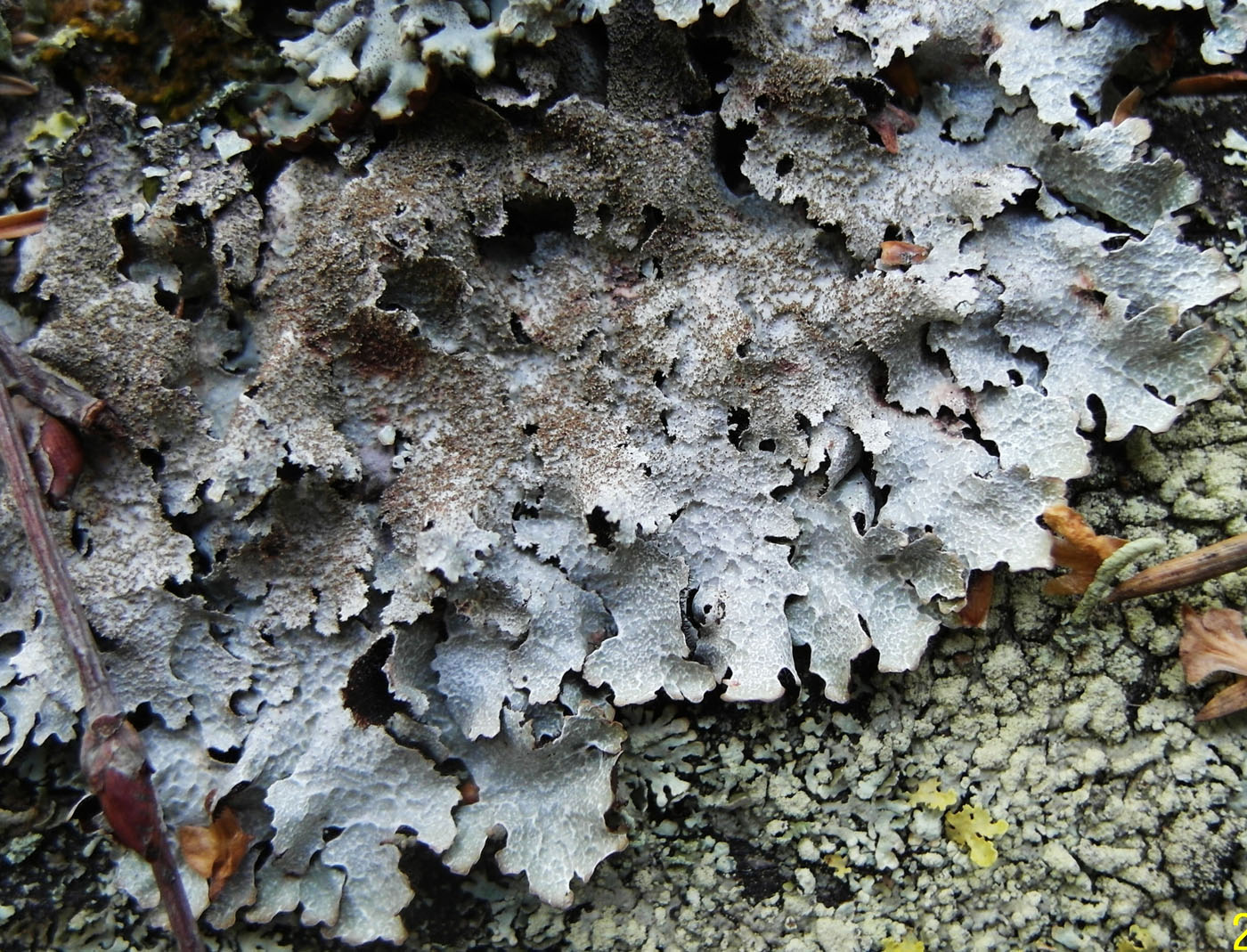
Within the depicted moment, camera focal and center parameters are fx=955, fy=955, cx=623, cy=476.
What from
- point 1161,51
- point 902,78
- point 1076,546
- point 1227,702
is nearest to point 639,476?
point 1076,546

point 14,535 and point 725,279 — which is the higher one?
point 725,279

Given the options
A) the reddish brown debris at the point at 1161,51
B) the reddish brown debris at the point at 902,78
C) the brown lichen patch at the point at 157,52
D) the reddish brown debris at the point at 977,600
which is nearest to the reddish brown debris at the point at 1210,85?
the reddish brown debris at the point at 1161,51

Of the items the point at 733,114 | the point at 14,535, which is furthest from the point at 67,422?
the point at 733,114

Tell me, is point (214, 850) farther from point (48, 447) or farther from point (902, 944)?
point (902, 944)

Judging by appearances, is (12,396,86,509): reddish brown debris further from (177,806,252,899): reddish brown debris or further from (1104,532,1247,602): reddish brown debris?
(1104,532,1247,602): reddish brown debris

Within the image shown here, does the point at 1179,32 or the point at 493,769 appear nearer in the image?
the point at 493,769

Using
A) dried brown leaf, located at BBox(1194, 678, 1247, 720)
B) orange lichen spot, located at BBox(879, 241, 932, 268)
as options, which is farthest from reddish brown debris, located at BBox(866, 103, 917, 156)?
dried brown leaf, located at BBox(1194, 678, 1247, 720)

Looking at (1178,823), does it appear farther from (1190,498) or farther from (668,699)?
(668,699)
